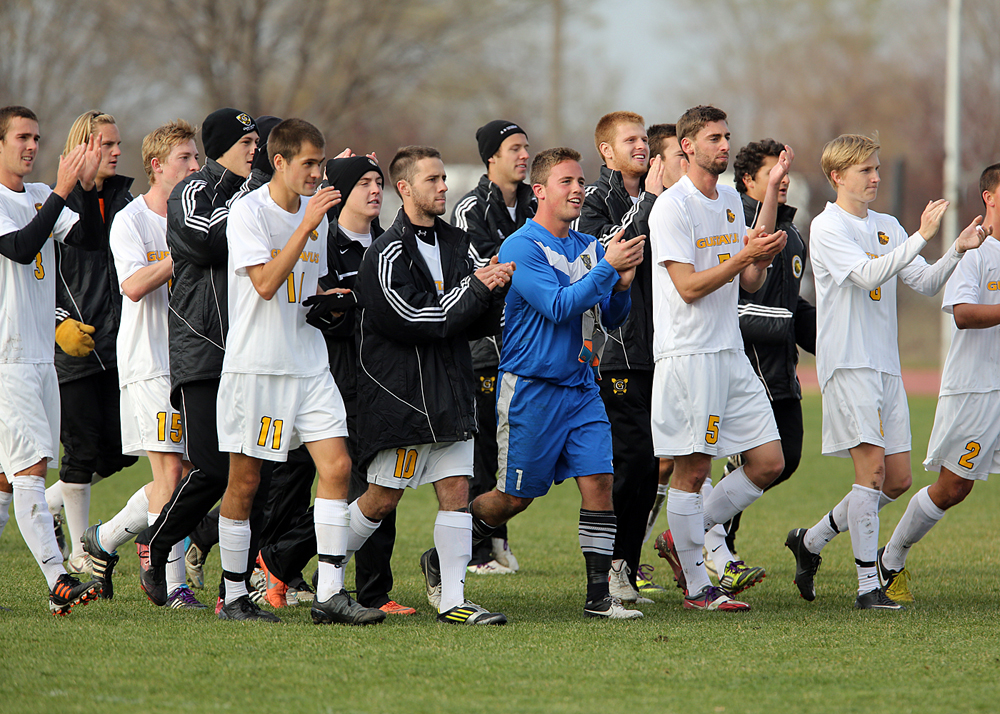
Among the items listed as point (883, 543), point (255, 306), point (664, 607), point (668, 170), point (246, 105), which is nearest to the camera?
point (255, 306)

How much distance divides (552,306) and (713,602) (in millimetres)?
1841

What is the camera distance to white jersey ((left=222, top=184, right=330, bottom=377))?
17.5 ft

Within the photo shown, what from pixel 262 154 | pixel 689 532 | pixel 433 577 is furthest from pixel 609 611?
pixel 262 154

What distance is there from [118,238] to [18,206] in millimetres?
540

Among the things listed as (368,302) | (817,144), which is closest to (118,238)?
(368,302)

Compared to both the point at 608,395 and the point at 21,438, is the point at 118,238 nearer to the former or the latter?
the point at 21,438

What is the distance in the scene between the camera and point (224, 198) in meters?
5.83

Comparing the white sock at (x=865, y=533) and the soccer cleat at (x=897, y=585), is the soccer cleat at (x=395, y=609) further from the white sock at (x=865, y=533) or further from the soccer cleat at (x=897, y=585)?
the soccer cleat at (x=897, y=585)

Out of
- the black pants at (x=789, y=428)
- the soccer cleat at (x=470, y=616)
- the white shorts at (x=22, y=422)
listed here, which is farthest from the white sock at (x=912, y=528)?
the white shorts at (x=22, y=422)

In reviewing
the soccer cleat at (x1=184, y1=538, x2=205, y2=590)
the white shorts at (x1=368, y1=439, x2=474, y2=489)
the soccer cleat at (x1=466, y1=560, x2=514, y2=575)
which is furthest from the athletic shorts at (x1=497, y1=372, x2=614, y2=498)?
the soccer cleat at (x1=184, y1=538, x2=205, y2=590)

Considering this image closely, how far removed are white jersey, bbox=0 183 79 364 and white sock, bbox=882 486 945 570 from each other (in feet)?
15.3

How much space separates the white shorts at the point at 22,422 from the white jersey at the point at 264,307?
3.50 ft

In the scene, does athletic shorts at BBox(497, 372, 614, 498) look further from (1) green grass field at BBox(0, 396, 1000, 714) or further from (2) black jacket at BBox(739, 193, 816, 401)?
(2) black jacket at BBox(739, 193, 816, 401)

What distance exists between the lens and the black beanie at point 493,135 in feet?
23.6
